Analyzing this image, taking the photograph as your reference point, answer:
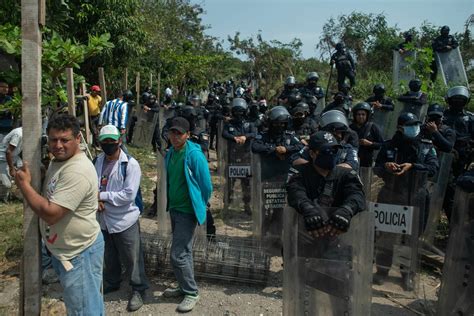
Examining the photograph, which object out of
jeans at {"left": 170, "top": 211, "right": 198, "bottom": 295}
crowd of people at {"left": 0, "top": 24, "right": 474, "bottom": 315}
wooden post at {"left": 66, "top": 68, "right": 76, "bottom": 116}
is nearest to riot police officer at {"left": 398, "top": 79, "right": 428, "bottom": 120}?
crowd of people at {"left": 0, "top": 24, "right": 474, "bottom": 315}

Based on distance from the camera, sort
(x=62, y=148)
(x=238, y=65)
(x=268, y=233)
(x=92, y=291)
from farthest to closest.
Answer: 1. (x=238, y=65)
2. (x=268, y=233)
3. (x=92, y=291)
4. (x=62, y=148)

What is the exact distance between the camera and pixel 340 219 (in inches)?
122

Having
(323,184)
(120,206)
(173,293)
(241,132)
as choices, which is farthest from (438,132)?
(120,206)

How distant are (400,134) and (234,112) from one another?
3452 mm

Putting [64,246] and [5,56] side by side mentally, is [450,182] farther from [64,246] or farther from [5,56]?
[5,56]

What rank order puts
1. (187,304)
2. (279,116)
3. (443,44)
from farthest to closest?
(443,44), (279,116), (187,304)

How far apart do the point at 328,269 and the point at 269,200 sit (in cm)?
255

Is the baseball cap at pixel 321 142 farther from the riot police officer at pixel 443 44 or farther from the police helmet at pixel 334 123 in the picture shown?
the riot police officer at pixel 443 44

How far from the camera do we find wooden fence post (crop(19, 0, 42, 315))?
9.52 ft

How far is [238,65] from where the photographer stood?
4028 centimetres

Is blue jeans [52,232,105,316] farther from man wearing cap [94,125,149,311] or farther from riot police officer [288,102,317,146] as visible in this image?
riot police officer [288,102,317,146]

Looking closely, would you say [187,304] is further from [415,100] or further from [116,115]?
[415,100]

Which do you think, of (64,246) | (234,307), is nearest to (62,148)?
(64,246)

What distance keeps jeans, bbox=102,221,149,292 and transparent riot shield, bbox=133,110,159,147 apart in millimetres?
8411
